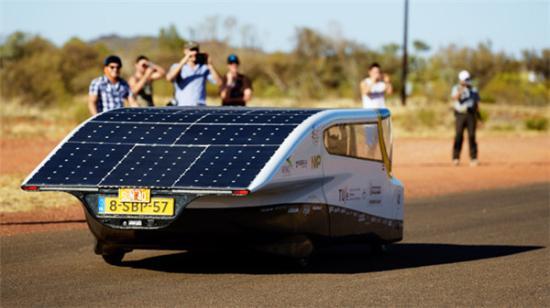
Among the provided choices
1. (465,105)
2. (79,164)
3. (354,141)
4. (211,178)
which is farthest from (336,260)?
(465,105)

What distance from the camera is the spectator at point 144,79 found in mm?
16797

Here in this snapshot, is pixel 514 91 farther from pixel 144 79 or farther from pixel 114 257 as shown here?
pixel 114 257

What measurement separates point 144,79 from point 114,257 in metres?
5.92

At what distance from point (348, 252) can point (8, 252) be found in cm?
346

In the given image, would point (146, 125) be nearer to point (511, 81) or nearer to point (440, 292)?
point (440, 292)

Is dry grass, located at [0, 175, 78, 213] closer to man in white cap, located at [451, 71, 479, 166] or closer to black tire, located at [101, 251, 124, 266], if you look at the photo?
black tire, located at [101, 251, 124, 266]

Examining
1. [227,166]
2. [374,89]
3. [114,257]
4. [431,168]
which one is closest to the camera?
[227,166]

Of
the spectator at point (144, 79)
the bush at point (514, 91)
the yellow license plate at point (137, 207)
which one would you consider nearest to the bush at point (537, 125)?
the bush at point (514, 91)

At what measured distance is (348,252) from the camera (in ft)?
41.2

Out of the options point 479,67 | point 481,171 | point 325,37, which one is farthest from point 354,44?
point 481,171

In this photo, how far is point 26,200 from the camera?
17.8m

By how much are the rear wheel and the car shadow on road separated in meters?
0.09

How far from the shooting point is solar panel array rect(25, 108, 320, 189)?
32.6 feet

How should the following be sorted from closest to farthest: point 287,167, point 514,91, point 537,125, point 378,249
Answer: point 287,167 < point 378,249 < point 537,125 < point 514,91
